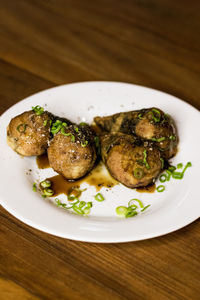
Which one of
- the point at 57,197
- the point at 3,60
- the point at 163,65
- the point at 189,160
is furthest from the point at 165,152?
the point at 3,60

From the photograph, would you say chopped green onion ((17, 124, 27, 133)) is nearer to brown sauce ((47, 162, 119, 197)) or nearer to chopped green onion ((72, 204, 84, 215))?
brown sauce ((47, 162, 119, 197))

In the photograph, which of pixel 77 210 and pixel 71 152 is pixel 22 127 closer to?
pixel 71 152

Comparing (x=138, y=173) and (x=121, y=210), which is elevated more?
(x=138, y=173)

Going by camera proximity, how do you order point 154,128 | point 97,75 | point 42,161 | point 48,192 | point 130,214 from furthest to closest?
point 97,75 → point 42,161 → point 154,128 → point 48,192 → point 130,214

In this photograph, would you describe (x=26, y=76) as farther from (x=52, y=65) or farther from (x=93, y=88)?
(x=93, y=88)

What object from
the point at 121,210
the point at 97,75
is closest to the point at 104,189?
the point at 121,210

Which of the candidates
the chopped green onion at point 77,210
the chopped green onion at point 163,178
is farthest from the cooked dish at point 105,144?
the chopped green onion at point 77,210

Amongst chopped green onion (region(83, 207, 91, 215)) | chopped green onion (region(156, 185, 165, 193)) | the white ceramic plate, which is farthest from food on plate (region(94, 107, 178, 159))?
chopped green onion (region(83, 207, 91, 215))
